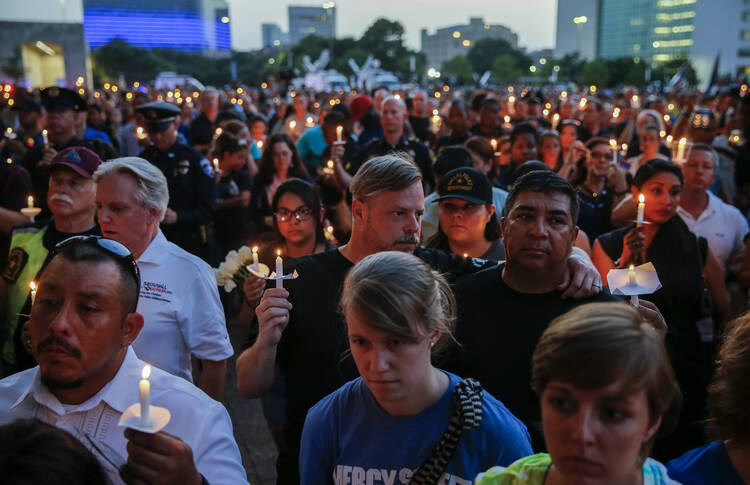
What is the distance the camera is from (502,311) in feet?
9.05

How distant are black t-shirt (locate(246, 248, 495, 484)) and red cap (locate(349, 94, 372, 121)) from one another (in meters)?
6.85

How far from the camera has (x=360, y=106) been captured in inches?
389

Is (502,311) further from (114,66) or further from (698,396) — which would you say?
(114,66)

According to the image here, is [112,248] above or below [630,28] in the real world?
below

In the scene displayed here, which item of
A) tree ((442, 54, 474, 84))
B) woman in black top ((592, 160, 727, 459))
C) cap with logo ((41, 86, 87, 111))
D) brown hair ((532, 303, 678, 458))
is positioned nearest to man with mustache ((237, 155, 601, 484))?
brown hair ((532, 303, 678, 458))

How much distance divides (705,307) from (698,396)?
54 centimetres

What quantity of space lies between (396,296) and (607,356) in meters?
0.66

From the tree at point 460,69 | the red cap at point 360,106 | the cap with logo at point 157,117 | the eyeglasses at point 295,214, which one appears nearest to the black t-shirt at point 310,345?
the eyeglasses at point 295,214

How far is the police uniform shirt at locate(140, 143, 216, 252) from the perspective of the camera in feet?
19.3

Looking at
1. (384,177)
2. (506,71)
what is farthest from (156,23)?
(384,177)

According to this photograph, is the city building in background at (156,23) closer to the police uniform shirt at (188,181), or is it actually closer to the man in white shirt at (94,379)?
the police uniform shirt at (188,181)

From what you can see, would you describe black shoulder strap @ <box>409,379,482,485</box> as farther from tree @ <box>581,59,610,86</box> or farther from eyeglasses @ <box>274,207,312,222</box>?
tree @ <box>581,59,610,86</box>

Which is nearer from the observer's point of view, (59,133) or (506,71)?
(59,133)

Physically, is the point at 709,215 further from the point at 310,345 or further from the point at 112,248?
the point at 112,248
